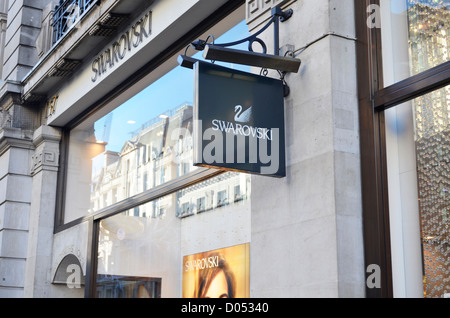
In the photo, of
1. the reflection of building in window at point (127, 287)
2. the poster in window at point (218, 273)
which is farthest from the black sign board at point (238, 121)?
the reflection of building in window at point (127, 287)

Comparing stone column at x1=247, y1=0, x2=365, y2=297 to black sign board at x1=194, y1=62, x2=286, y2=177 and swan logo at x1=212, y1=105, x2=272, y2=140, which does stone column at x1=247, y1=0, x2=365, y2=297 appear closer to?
black sign board at x1=194, y1=62, x2=286, y2=177

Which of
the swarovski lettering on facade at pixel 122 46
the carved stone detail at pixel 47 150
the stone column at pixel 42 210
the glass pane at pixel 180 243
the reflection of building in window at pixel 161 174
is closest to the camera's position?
the glass pane at pixel 180 243

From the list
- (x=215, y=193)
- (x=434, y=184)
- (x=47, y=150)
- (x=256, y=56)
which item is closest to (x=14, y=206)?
(x=47, y=150)

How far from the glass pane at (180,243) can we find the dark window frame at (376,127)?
2.29m

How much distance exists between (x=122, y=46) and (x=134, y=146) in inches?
67.3

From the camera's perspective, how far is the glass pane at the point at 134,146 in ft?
33.2

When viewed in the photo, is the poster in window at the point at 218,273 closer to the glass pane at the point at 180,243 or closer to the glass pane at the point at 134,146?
the glass pane at the point at 180,243

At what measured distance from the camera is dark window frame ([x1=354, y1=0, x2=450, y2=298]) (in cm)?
600

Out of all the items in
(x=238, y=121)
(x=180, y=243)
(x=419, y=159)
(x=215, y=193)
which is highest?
(x=238, y=121)

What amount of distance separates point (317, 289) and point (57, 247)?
8231 mm

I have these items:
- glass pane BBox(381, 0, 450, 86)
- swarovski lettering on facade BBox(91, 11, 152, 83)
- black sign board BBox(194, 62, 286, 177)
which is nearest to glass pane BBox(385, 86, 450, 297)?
glass pane BBox(381, 0, 450, 86)

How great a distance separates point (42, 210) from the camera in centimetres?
1338

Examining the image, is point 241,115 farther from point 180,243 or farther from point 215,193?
point 180,243
